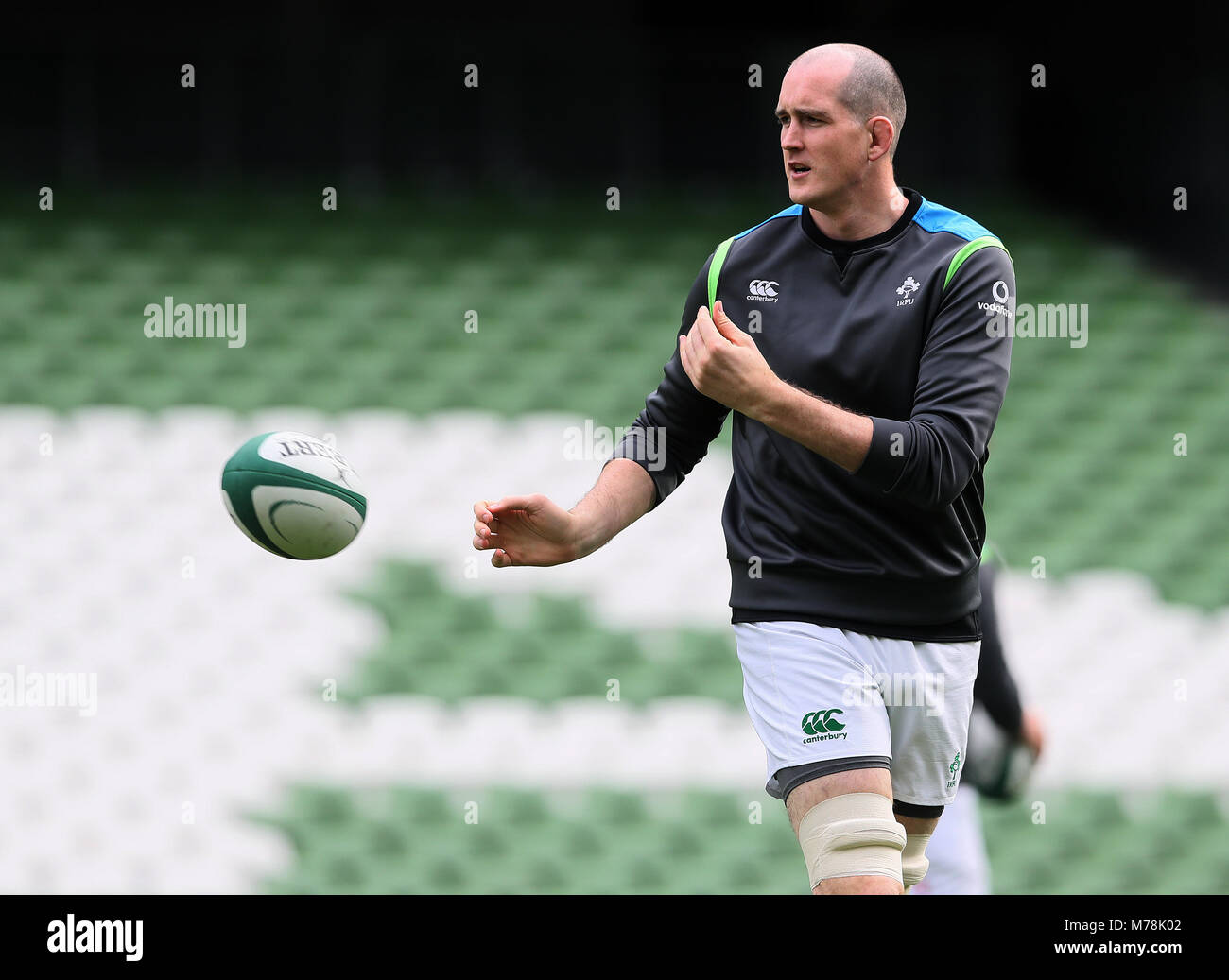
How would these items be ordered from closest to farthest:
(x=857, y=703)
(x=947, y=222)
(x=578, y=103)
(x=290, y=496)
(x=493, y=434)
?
(x=857, y=703)
(x=947, y=222)
(x=290, y=496)
(x=493, y=434)
(x=578, y=103)

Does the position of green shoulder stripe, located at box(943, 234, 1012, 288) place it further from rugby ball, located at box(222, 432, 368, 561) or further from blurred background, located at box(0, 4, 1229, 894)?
blurred background, located at box(0, 4, 1229, 894)

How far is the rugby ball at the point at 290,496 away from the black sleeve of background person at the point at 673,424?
0.65m

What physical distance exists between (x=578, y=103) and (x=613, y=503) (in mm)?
6984

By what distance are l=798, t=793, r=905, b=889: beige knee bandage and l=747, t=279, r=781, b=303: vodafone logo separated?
0.94m

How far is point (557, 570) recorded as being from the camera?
7457 millimetres

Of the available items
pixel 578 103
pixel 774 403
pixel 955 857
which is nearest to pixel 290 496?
pixel 774 403

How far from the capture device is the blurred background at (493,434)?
254 inches

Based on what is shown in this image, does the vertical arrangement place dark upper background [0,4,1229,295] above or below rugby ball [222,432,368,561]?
above

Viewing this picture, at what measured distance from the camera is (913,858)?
3045 mm

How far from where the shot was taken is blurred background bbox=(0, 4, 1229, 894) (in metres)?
6.45

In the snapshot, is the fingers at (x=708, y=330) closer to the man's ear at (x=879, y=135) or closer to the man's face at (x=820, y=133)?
the man's face at (x=820, y=133)

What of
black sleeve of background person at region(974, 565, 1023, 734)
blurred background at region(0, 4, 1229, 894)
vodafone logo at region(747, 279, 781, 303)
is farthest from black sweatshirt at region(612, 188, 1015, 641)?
blurred background at region(0, 4, 1229, 894)

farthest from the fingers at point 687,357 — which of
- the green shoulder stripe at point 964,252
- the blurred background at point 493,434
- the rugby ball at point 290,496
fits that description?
the blurred background at point 493,434

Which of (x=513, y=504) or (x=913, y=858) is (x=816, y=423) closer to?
(x=513, y=504)
